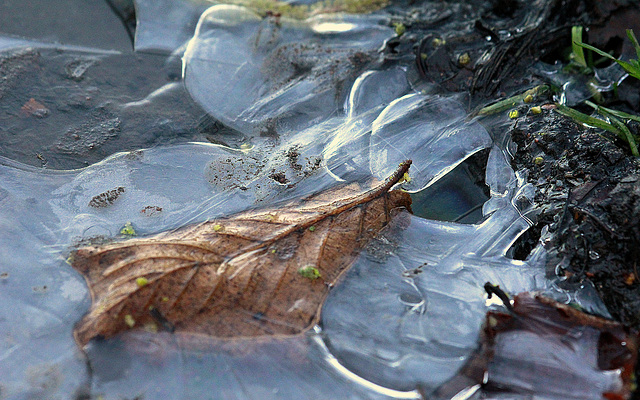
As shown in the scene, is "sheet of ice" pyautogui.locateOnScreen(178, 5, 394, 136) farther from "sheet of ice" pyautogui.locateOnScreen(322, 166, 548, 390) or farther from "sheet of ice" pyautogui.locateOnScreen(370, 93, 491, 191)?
"sheet of ice" pyautogui.locateOnScreen(322, 166, 548, 390)

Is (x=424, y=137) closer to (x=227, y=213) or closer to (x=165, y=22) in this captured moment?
(x=227, y=213)

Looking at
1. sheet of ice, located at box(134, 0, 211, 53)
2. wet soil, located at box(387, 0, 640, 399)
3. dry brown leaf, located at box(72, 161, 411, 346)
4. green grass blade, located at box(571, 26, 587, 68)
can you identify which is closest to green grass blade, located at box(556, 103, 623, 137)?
wet soil, located at box(387, 0, 640, 399)

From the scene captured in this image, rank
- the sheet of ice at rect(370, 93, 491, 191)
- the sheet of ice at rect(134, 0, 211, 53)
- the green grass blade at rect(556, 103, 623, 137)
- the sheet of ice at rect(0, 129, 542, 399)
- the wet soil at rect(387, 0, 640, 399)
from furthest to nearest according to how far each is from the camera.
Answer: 1. the sheet of ice at rect(134, 0, 211, 53)
2. the sheet of ice at rect(370, 93, 491, 191)
3. the green grass blade at rect(556, 103, 623, 137)
4. the wet soil at rect(387, 0, 640, 399)
5. the sheet of ice at rect(0, 129, 542, 399)

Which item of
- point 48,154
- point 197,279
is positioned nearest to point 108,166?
point 48,154

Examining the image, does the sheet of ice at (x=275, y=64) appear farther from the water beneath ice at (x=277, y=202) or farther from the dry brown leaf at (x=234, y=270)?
the dry brown leaf at (x=234, y=270)

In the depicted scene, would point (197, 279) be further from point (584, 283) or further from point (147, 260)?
→ point (584, 283)

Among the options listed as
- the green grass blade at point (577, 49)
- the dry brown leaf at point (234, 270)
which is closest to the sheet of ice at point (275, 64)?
the dry brown leaf at point (234, 270)
